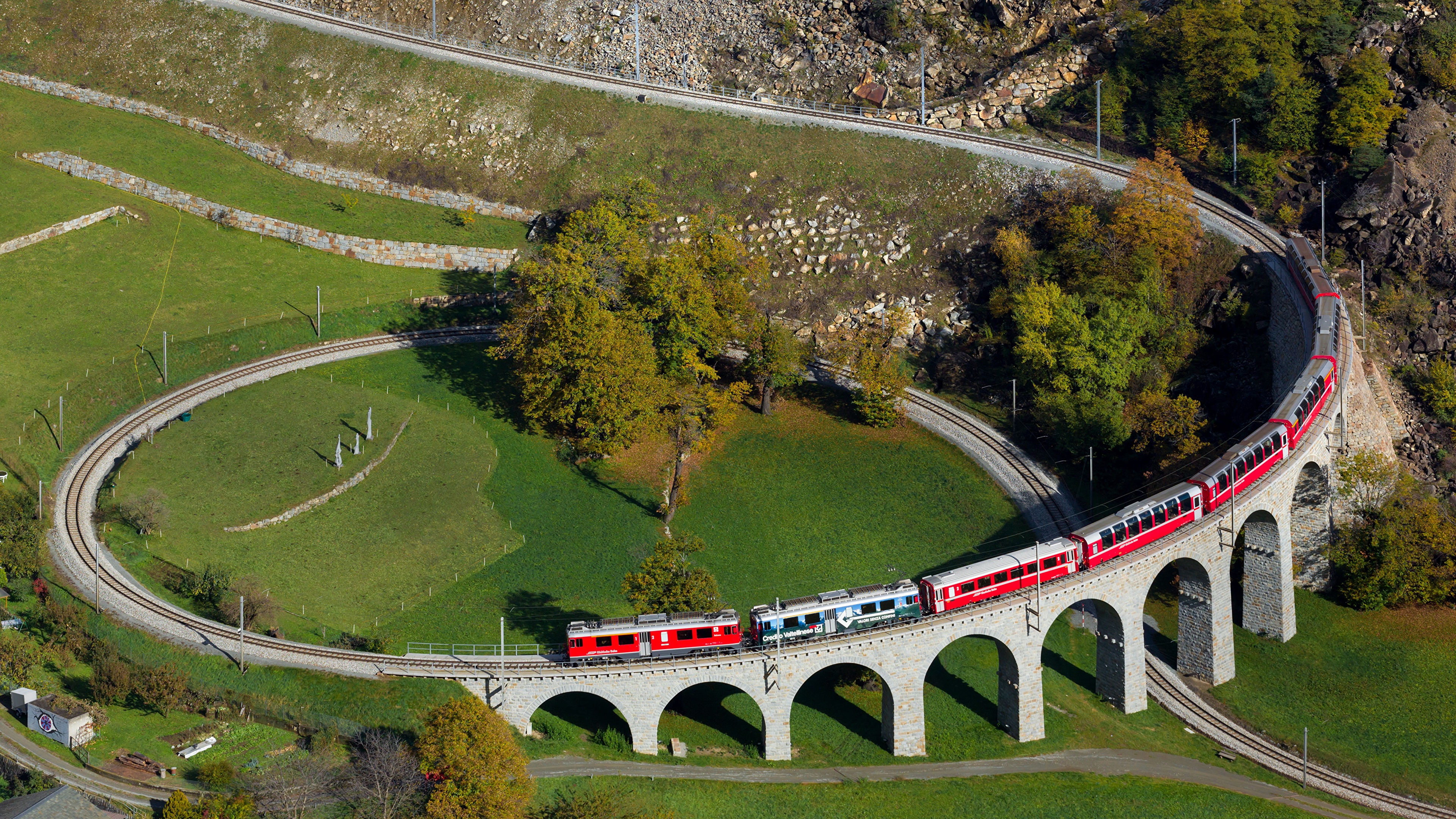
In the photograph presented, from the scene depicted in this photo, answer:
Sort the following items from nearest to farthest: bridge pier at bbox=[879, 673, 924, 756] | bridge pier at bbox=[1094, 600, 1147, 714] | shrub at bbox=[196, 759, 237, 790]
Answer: shrub at bbox=[196, 759, 237, 790]
bridge pier at bbox=[879, 673, 924, 756]
bridge pier at bbox=[1094, 600, 1147, 714]

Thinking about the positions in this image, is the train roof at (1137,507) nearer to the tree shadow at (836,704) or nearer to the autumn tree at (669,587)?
the tree shadow at (836,704)

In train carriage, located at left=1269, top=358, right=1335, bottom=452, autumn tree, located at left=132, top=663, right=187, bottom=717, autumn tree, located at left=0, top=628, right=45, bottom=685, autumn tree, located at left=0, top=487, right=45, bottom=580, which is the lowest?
autumn tree, located at left=132, top=663, right=187, bottom=717

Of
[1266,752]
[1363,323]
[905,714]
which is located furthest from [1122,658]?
[1363,323]

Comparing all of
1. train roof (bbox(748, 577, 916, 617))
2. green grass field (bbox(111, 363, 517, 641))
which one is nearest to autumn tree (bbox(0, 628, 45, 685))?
green grass field (bbox(111, 363, 517, 641))

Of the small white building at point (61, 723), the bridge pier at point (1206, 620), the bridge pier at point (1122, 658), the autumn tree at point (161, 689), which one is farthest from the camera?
the bridge pier at point (1206, 620)

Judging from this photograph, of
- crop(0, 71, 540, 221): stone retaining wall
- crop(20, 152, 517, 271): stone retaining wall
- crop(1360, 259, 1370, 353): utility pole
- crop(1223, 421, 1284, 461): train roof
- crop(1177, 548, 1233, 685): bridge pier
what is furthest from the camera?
crop(0, 71, 540, 221): stone retaining wall

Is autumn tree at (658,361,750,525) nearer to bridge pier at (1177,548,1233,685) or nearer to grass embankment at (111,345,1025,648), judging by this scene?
grass embankment at (111,345,1025,648)

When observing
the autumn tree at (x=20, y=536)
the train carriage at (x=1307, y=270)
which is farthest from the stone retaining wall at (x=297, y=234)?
the train carriage at (x=1307, y=270)
